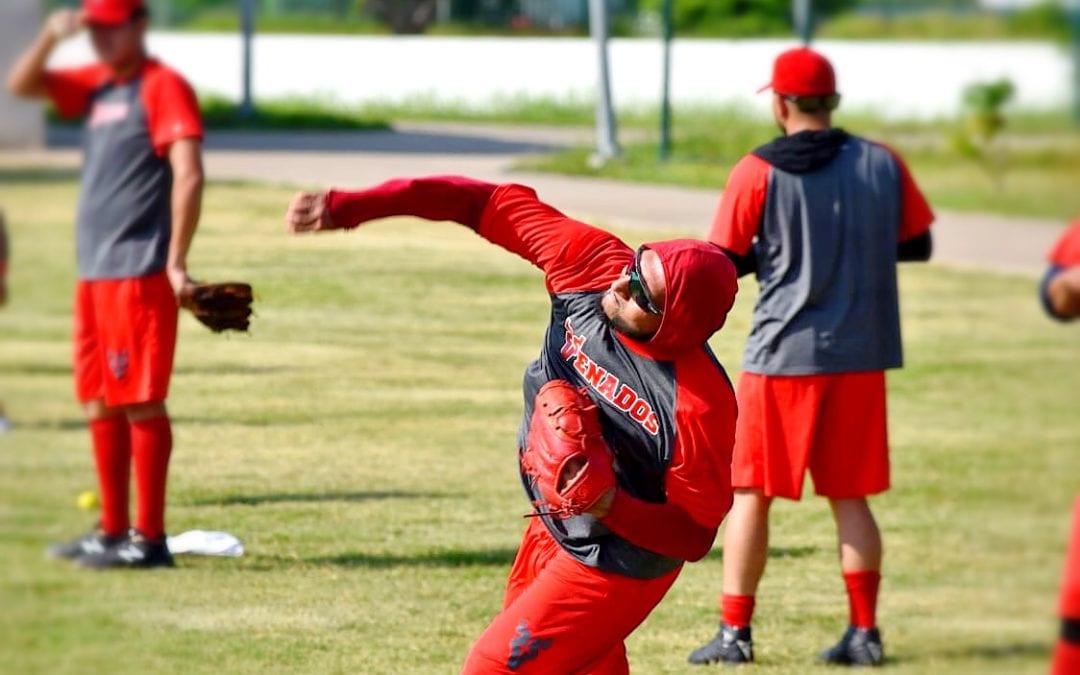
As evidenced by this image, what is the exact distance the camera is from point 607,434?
186 inches

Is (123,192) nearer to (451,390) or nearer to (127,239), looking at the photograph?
(127,239)

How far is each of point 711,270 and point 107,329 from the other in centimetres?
363

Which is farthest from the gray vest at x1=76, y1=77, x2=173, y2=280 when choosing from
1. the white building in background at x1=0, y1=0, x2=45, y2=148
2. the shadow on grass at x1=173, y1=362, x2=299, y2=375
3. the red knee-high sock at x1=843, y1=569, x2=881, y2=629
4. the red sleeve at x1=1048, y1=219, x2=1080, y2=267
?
the shadow on grass at x1=173, y1=362, x2=299, y2=375

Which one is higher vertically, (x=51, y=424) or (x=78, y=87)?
(x=78, y=87)

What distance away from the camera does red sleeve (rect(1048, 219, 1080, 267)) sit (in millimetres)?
3977

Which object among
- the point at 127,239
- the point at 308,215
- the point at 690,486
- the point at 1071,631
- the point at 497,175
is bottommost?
the point at 497,175

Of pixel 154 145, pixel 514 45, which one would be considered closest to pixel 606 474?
pixel 154 145

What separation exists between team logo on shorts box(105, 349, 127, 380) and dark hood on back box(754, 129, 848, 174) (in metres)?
2.63

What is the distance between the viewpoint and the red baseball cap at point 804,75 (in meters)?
6.68

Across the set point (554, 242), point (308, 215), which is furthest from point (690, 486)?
point (308, 215)

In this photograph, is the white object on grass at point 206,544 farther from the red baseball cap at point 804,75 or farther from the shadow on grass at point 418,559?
the red baseball cap at point 804,75

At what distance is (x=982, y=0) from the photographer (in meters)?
4.88

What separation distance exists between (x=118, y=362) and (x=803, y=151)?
2.82 metres

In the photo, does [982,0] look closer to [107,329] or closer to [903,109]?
[107,329]
